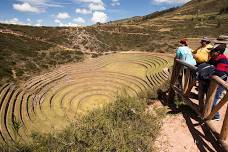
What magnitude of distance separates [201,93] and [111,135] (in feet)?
9.81

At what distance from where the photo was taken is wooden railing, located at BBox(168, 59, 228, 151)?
20.9ft

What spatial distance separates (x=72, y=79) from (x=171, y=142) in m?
18.3

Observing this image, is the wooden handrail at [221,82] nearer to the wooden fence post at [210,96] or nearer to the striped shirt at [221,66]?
the wooden fence post at [210,96]

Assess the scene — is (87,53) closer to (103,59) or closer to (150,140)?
(103,59)

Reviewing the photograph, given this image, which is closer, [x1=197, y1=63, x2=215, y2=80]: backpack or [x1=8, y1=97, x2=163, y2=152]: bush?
[x1=8, y1=97, x2=163, y2=152]: bush

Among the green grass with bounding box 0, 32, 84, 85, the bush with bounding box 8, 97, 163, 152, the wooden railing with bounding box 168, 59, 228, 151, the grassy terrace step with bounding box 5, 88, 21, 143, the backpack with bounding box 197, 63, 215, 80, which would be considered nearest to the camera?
the wooden railing with bounding box 168, 59, 228, 151

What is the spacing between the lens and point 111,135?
7.12 m

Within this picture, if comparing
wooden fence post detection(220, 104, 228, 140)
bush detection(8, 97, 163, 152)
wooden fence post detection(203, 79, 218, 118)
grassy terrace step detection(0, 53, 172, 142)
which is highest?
wooden fence post detection(203, 79, 218, 118)

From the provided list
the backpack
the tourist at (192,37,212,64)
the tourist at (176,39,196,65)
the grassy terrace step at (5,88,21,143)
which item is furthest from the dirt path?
the grassy terrace step at (5,88,21,143)

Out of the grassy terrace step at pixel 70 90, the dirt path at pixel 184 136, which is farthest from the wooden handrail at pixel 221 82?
the grassy terrace step at pixel 70 90

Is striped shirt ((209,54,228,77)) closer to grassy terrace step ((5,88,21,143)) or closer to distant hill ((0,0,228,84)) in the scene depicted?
grassy terrace step ((5,88,21,143))

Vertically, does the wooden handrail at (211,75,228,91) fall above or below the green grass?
above

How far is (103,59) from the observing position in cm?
3278

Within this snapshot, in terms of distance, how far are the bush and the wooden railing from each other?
1369mm
